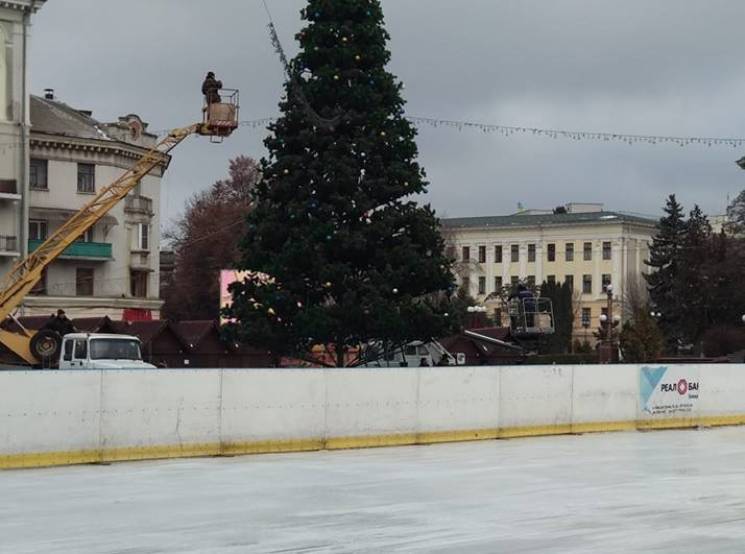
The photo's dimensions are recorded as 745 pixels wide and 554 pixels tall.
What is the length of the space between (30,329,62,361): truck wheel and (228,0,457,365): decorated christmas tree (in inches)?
222

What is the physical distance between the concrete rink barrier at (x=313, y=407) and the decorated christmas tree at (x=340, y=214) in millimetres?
10666

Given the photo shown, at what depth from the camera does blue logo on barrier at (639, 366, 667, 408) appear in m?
30.2

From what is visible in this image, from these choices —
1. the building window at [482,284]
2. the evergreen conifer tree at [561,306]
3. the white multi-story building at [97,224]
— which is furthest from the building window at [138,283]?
the building window at [482,284]

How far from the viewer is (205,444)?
22.2 meters

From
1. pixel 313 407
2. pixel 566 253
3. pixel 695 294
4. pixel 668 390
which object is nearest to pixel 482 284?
pixel 566 253

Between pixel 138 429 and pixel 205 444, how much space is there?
4.50ft

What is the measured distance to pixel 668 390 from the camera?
3089cm

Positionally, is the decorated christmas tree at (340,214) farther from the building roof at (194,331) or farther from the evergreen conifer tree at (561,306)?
the evergreen conifer tree at (561,306)

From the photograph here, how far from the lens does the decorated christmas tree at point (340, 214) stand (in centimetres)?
3912

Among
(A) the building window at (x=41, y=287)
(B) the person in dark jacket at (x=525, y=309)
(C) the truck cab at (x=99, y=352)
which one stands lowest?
(C) the truck cab at (x=99, y=352)

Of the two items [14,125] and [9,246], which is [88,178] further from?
[9,246]

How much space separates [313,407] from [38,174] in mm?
55102

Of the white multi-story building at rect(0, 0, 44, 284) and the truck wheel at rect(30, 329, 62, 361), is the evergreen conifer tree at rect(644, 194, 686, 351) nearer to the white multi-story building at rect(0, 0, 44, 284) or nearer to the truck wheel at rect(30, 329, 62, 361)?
the white multi-story building at rect(0, 0, 44, 284)

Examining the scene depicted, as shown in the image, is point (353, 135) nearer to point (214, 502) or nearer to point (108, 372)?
point (108, 372)
